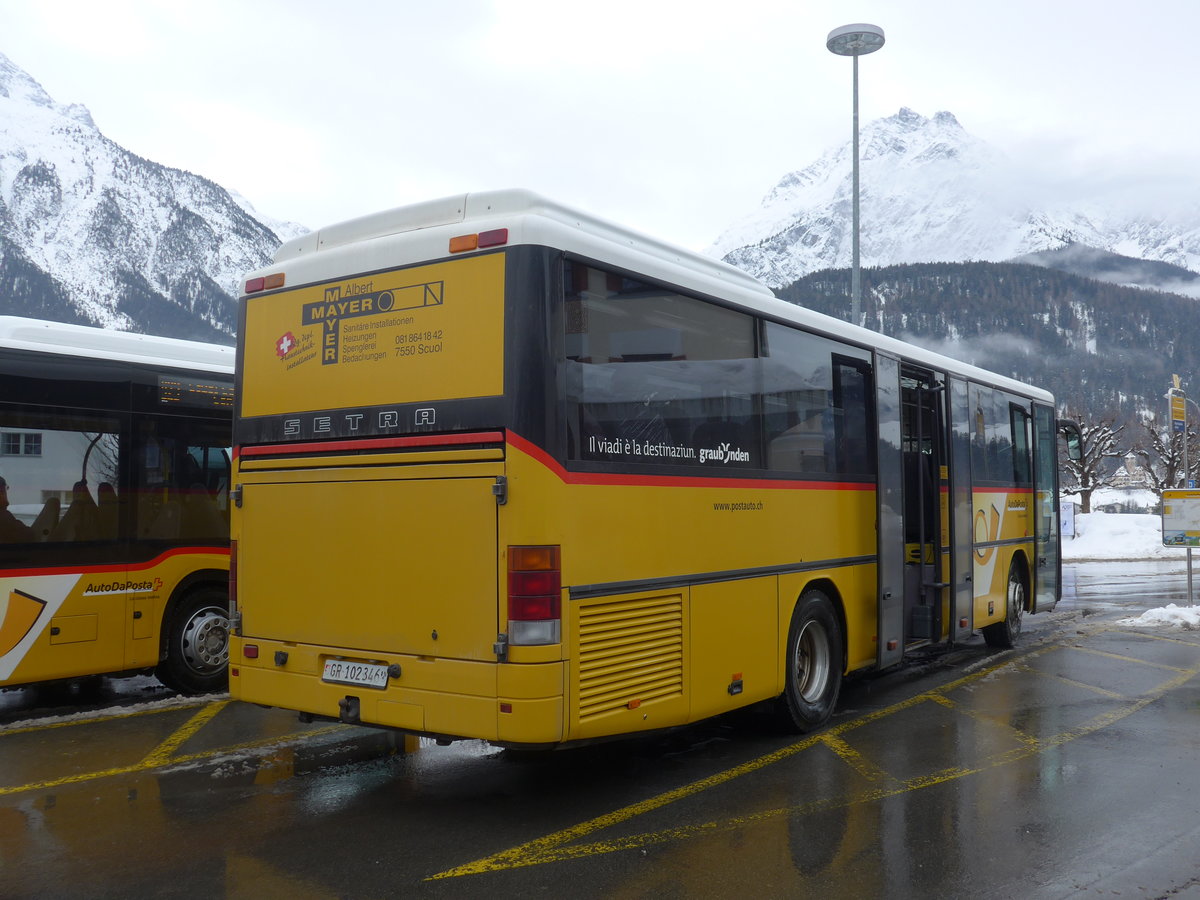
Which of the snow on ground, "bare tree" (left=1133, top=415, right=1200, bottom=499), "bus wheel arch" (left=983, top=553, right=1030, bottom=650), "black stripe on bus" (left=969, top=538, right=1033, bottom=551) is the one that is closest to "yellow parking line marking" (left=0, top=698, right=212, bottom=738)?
"black stripe on bus" (left=969, top=538, right=1033, bottom=551)

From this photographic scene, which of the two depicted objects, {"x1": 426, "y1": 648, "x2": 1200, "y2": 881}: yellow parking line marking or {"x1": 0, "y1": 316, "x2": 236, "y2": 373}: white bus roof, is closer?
{"x1": 426, "y1": 648, "x2": 1200, "y2": 881}: yellow parking line marking

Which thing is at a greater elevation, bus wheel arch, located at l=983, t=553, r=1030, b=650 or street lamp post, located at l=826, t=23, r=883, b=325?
street lamp post, located at l=826, t=23, r=883, b=325

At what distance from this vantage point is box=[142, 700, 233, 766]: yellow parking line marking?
22.6 ft

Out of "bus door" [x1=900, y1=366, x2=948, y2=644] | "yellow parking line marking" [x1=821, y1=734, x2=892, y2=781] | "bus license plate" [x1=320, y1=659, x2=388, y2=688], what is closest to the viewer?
"bus license plate" [x1=320, y1=659, x2=388, y2=688]

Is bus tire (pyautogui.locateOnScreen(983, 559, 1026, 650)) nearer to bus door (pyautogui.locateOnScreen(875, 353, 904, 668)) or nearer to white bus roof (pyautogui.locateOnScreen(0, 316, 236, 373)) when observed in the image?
bus door (pyautogui.locateOnScreen(875, 353, 904, 668))

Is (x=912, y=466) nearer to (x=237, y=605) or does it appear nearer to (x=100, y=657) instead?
(x=237, y=605)

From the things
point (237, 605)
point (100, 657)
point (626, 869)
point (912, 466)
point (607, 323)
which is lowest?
point (626, 869)

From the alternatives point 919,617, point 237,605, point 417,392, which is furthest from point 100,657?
point 919,617

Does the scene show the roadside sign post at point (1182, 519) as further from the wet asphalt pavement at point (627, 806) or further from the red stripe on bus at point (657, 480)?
the red stripe on bus at point (657, 480)

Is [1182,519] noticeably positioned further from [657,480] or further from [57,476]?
[57,476]

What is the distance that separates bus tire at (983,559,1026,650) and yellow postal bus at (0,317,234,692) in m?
8.28

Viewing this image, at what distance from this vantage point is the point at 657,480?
590 centimetres

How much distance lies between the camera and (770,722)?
7.45m

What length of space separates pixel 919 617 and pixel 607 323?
526 centimetres
